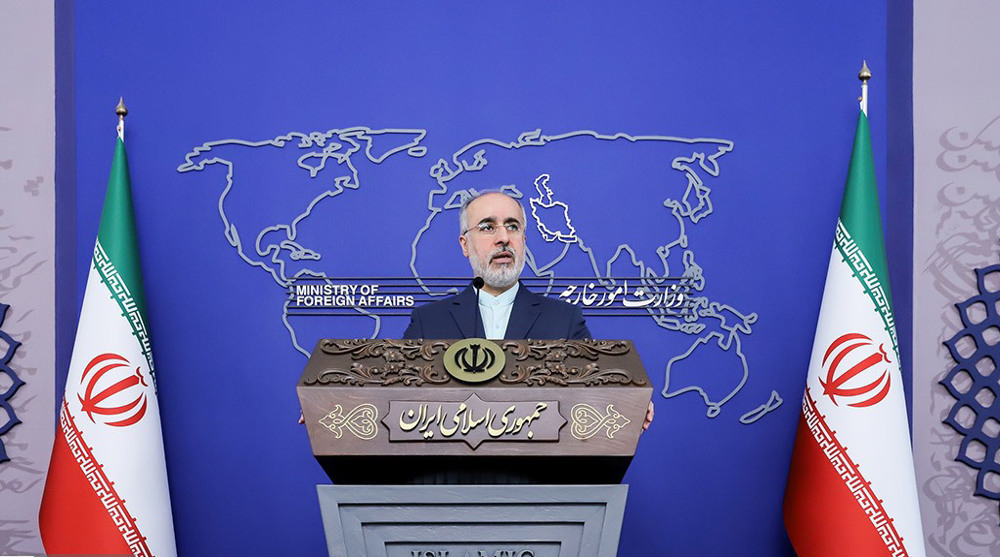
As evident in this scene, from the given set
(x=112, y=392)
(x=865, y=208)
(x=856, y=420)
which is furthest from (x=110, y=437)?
(x=865, y=208)

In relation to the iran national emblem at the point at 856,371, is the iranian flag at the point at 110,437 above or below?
above

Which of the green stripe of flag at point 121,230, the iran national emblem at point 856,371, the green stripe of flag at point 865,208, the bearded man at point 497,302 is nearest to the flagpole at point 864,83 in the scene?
the green stripe of flag at point 865,208

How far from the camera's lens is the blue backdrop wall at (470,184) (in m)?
3.76

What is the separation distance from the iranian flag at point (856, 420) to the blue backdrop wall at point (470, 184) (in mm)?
256

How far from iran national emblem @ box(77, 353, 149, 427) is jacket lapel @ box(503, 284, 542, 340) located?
135cm

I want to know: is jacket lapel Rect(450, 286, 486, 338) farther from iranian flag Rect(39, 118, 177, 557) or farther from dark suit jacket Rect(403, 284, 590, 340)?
iranian flag Rect(39, 118, 177, 557)

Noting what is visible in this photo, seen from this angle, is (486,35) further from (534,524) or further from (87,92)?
(534,524)

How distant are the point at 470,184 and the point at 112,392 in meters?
1.44

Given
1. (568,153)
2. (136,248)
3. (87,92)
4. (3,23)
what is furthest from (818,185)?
(3,23)

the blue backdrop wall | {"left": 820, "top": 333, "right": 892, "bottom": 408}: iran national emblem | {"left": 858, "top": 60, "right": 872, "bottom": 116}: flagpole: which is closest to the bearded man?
the blue backdrop wall

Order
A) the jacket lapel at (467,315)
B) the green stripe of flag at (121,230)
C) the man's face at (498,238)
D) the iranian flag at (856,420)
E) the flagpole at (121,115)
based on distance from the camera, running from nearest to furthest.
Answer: the jacket lapel at (467,315)
the man's face at (498,238)
the iranian flag at (856,420)
the green stripe of flag at (121,230)
the flagpole at (121,115)

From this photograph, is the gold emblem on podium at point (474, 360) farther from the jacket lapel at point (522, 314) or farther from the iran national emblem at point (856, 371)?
the iran national emblem at point (856, 371)

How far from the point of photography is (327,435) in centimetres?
205

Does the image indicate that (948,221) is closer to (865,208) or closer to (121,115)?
(865,208)
